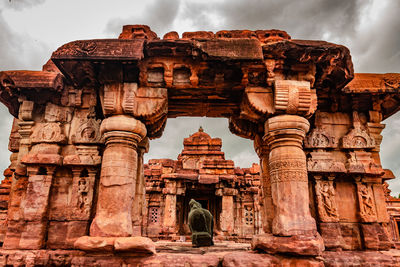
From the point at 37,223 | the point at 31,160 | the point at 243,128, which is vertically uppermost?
the point at 243,128

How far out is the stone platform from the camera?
381cm

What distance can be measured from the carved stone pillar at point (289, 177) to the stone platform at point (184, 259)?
1.33 ft

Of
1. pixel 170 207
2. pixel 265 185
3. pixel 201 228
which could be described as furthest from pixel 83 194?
pixel 170 207

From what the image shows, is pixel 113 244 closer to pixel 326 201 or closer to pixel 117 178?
pixel 117 178

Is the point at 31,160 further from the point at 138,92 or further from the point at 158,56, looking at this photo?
A: the point at 158,56

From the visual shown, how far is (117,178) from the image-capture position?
418cm

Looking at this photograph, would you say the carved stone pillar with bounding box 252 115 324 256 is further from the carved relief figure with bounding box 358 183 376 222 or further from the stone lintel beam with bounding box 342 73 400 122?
the stone lintel beam with bounding box 342 73 400 122

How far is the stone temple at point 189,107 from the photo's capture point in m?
4.05

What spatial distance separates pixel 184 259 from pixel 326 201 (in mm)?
2657

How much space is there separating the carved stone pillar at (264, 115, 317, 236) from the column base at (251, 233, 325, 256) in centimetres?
9

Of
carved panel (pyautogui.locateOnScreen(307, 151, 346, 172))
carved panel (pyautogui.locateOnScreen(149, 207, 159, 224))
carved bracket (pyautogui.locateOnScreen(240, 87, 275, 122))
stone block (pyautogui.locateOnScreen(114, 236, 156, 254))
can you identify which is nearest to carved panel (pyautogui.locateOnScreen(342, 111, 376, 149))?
carved panel (pyautogui.locateOnScreen(307, 151, 346, 172))

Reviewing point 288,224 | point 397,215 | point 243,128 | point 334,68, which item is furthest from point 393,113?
point 397,215

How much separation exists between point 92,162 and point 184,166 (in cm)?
1019

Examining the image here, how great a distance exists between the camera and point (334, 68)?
4.52 metres
